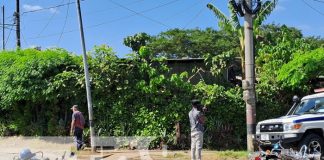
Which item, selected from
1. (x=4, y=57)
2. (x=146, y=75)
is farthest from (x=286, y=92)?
(x=4, y=57)

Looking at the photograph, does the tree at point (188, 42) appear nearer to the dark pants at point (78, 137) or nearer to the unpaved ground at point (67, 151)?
the unpaved ground at point (67, 151)

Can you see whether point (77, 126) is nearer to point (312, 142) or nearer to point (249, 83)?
point (249, 83)

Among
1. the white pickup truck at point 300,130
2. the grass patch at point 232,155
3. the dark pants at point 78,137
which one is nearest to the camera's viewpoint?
the white pickup truck at point 300,130

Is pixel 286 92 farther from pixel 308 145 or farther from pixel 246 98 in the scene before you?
pixel 308 145

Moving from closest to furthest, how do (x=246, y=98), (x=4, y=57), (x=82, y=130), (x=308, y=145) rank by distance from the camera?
(x=308, y=145)
(x=246, y=98)
(x=82, y=130)
(x=4, y=57)

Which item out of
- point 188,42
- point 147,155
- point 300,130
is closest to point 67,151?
point 147,155

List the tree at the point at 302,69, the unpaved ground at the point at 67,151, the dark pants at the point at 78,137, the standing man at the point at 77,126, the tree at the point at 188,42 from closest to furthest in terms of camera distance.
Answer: the unpaved ground at the point at 67,151 → the standing man at the point at 77,126 → the dark pants at the point at 78,137 → the tree at the point at 302,69 → the tree at the point at 188,42

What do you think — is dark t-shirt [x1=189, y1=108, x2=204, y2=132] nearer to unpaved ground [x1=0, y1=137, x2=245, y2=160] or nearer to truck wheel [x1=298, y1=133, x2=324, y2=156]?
Answer: unpaved ground [x1=0, y1=137, x2=245, y2=160]

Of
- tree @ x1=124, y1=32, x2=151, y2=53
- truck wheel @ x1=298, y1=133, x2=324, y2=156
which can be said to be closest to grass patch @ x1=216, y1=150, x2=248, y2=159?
truck wheel @ x1=298, y1=133, x2=324, y2=156

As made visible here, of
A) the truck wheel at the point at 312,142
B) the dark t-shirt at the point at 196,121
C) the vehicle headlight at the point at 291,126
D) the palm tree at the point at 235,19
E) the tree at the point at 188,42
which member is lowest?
the truck wheel at the point at 312,142

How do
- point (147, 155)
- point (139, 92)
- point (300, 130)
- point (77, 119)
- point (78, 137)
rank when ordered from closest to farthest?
1. point (300, 130)
2. point (147, 155)
3. point (77, 119)
4. point (78, 137)
5. point (139, 92)

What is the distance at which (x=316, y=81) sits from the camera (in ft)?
62.6

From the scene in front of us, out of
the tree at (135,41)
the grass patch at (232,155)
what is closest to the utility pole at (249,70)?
the grass patch at (232,155)

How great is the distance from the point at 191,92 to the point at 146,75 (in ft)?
5.95
